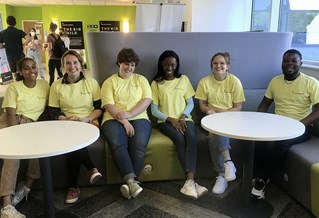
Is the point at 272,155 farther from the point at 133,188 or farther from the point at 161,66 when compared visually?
the point at 161,66

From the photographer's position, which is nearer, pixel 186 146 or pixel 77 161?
pixel 77 161

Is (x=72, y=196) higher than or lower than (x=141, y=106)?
lower

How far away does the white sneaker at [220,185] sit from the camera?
2.34m

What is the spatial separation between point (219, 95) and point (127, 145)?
933 mm

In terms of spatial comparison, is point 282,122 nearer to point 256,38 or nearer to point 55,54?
point 256,38

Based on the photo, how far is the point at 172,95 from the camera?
8.45ft

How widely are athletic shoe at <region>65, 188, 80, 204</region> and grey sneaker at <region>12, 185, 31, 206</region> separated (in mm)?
321

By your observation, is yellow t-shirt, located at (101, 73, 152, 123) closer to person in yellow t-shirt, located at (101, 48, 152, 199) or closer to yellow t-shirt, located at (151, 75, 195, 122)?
person in yellow t-shirt, located at (101, 48, 152, 199)

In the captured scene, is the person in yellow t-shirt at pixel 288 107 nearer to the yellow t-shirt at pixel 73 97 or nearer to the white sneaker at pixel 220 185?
the white sneaker at pixel 220 185

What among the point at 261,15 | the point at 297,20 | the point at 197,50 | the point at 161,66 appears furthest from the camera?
the point at 261,15

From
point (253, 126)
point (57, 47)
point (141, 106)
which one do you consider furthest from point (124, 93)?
point (57, 47)

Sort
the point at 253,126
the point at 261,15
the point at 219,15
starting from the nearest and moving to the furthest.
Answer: the point at 253,126 < the point at 261,15 < the point at 219,15

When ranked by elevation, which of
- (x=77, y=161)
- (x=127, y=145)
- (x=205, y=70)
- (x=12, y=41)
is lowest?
(x=77, y=161)

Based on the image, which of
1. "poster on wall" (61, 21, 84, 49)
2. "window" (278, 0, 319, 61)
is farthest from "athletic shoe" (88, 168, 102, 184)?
"poster on wall" (61, 21, 84, 49)
